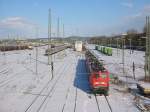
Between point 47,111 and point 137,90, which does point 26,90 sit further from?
point 137,90

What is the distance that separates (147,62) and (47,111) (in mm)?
12351

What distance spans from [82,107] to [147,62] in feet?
34.5

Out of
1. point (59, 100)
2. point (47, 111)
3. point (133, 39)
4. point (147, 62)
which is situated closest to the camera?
point (47, 111)

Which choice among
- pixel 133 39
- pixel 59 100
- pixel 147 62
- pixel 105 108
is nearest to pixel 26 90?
pixel 59 100

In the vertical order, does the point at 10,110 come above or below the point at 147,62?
below

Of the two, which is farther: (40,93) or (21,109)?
(40,93)

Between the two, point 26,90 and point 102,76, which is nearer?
point 102,76

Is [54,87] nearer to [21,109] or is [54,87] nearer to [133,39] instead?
[21,109]

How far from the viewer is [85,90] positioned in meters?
19.1

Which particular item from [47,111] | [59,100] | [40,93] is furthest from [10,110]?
[40,93]

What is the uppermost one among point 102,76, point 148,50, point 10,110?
point 148,50

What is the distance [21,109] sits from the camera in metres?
13.9

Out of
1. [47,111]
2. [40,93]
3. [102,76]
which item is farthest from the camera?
[40,93]

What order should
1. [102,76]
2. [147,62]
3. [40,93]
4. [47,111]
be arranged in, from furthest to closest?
[147,62] < [40,93] < [102,76] < [47,111]
